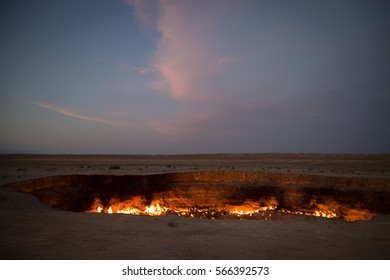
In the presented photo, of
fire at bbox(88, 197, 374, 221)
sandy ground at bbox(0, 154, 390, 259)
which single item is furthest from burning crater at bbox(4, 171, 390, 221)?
sandy ground at bbox(0, 154, 390, 259)

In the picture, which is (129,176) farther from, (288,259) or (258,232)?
(288,259)

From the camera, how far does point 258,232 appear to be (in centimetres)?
568

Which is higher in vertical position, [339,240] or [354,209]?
[339,240]

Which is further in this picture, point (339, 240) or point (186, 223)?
point (186, 223)

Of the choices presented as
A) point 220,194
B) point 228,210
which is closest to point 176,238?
point 228,210

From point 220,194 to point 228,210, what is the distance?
1176mm

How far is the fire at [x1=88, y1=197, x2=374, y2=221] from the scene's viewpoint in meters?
13.8

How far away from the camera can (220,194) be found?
16844mm

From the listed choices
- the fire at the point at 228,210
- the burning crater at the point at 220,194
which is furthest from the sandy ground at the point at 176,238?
the fire at the point at 228,210

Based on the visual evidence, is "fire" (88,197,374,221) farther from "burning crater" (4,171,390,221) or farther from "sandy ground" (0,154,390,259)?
"sandy ground" (0,154,390,259)

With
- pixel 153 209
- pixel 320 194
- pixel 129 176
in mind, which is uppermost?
pixel 129 176

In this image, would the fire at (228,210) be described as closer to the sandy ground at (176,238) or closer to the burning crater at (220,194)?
the burning crater at (220,194)

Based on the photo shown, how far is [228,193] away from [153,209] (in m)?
5.16
